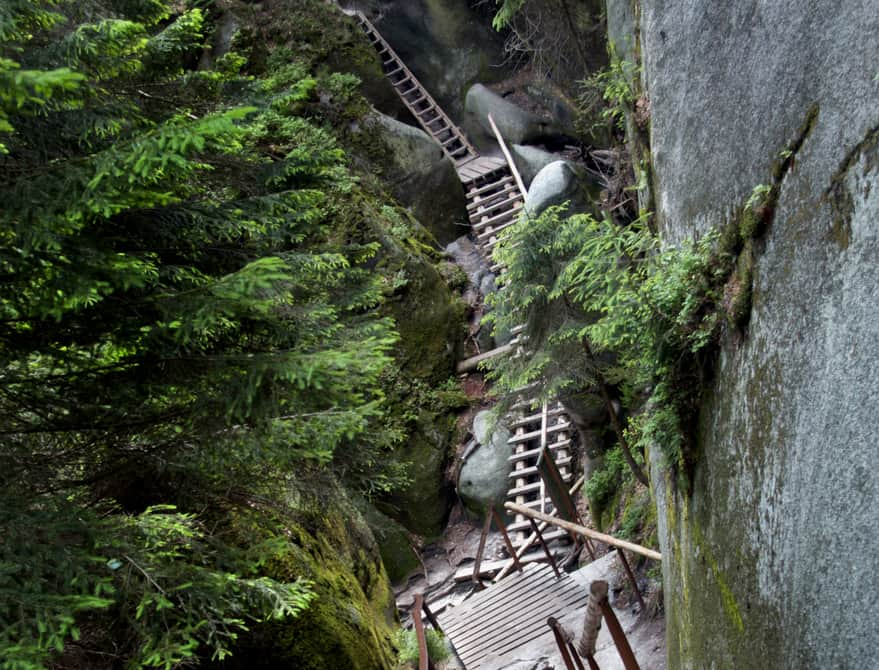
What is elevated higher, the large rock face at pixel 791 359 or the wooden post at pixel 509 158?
the wooden post at pixel 509 158

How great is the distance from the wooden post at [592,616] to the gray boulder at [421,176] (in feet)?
41.6

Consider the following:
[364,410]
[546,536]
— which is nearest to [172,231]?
[364,410]

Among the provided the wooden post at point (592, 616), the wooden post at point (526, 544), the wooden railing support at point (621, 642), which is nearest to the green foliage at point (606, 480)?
the wooden post at point (526, 544)

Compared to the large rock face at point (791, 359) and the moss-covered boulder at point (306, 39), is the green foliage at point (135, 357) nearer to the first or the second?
the large rock face at point (791, 359)

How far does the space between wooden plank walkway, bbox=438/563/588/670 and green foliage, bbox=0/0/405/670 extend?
396 centimetres

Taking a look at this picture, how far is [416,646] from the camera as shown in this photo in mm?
6887

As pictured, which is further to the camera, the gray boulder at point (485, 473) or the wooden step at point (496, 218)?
the wooden step at point (496, 218)

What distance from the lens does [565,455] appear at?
12.0m

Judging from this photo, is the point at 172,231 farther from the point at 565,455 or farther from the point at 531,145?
the point at 531,145

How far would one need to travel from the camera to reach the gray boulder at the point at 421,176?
15.6 m

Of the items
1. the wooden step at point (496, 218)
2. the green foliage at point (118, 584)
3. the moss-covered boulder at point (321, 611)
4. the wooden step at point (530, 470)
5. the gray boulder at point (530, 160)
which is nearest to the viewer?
the green foliage at point (118, 584)

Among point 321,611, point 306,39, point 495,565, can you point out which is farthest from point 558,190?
point 321,611

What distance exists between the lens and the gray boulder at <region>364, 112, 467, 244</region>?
1564 cm

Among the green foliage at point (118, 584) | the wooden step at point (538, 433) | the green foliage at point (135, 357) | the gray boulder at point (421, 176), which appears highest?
the gray boulder at point (421, 176)
